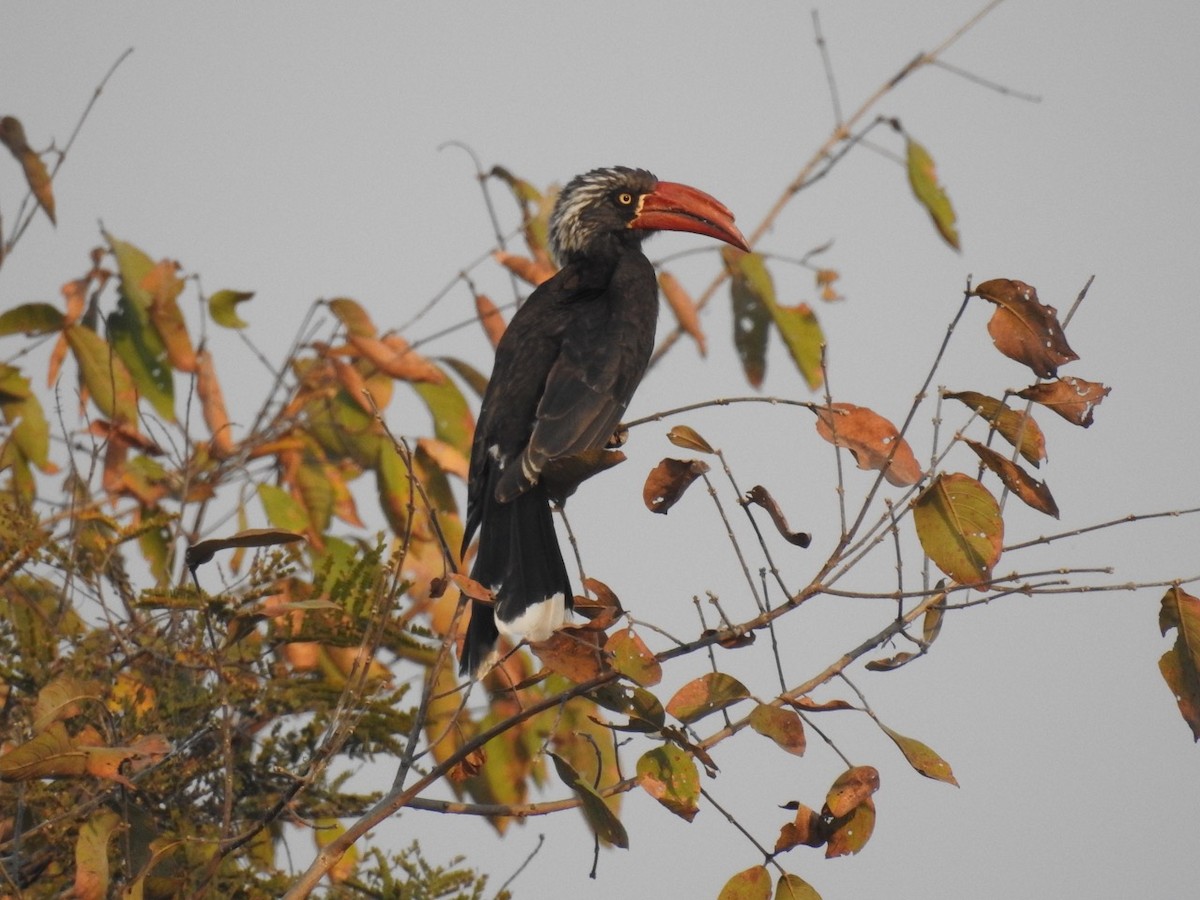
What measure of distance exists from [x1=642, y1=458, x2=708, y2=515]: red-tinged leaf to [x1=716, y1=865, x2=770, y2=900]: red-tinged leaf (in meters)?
0.65

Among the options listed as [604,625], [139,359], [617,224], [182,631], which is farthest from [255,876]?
[617,224]

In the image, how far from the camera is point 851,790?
2350 mm

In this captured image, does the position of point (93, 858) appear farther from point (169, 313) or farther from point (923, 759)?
point (169, 313)

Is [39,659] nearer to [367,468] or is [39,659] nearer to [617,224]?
[367,468]

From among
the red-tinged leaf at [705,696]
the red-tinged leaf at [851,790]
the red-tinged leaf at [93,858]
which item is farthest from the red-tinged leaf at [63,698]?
the red-tinged leaf at [851,790]

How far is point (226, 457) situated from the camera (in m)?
4.15

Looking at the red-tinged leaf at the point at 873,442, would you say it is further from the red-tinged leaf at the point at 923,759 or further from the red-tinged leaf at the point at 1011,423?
the red-tinged leaf at the point at 923,759

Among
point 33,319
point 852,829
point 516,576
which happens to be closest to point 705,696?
point 852,829

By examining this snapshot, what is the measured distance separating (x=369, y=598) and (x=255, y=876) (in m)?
0.68

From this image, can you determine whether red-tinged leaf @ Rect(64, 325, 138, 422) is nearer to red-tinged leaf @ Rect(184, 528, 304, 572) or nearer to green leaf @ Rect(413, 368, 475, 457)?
green leaf @ Rect(413, 368, 475, 457)

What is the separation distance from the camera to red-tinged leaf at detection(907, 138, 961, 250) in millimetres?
5051

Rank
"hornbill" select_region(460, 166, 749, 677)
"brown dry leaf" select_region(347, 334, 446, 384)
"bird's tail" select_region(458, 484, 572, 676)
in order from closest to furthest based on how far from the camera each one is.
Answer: "bird's tail" select_region(458, 484, 572, 676) → "hornbill" select_region(460, 166, 749, 677) → "brown dry leaf" select_region(347, 334, 446, 384)

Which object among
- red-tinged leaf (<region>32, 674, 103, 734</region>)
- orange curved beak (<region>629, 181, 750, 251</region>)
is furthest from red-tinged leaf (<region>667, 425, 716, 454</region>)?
orange curved beak (<region>629, 181, 750, 251</region>)

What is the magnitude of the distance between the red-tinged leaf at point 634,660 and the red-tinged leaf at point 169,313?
2264 mm
